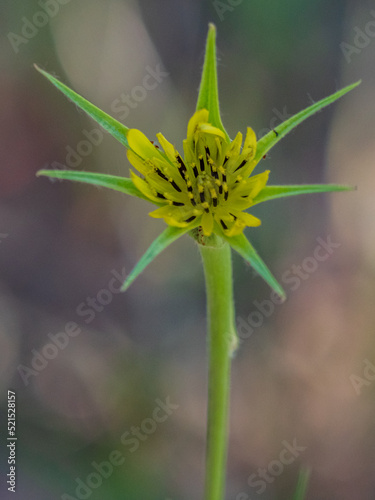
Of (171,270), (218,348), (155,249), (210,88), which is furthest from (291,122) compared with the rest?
(171,270)

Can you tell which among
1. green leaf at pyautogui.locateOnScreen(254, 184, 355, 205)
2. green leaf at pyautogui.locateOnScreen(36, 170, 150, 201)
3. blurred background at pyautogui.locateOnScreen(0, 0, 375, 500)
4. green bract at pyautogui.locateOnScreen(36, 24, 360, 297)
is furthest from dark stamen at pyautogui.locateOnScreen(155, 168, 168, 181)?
blurred background at pyautogui.locateOnScreen(0, 0, 375, 500)

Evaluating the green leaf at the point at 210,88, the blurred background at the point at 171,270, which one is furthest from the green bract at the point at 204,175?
the blurred background at the point at 171,270

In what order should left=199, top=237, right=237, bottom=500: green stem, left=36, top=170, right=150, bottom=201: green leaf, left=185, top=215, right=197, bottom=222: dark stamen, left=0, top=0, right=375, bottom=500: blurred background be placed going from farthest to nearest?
left=0, top=0, right=375, bottom=500: blurred background < left=199, top=237, right=237, bottom=500: green stem < left=185, top=215, right=197, bottom=222: dark stamen < left=36, top=170, right=150, bottom=201: green leaf

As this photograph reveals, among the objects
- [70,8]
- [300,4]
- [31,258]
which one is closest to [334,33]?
[300,4]

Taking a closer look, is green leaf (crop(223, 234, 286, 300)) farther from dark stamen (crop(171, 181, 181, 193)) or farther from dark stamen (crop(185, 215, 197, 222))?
dark stamen (crop(171, 181, 181, 193))

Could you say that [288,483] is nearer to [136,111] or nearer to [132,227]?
[132,227]

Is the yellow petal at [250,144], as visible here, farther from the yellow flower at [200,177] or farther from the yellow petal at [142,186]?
the yellow petal at [142,186]
